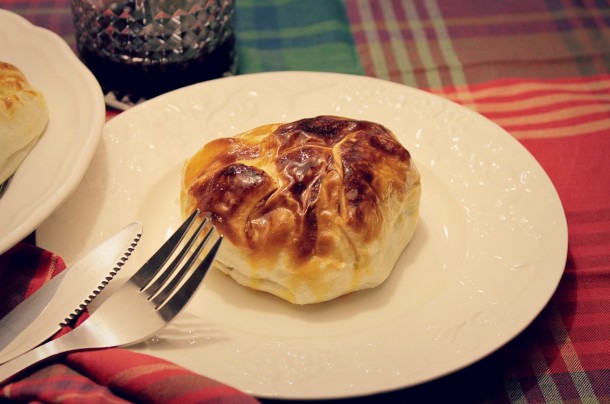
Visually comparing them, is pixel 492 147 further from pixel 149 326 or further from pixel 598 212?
pixel 149 326

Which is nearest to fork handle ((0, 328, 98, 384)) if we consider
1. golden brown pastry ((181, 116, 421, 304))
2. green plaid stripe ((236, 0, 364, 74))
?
golden brown pastry ((181, 116, 421, 304))

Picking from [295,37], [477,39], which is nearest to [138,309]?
[295,37]

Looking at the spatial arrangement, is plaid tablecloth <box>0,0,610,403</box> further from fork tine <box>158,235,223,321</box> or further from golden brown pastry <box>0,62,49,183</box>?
golden brown pastry <box>0,62,49,183</box>

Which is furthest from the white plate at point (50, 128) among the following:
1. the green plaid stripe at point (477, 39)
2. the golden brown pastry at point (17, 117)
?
the green plaid stripe at point (477, 39)

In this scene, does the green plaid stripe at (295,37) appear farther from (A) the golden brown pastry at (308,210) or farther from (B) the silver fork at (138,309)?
(B) the silver fork at (138,309)

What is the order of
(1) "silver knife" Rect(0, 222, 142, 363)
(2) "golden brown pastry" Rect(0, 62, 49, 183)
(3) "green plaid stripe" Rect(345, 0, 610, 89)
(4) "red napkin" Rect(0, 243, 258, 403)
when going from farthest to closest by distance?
(3) "green plaid stripe" Rect(345, 0, 610, 89) → (2) "golden brown pastry" Rect(0, 62, 49, 183) → (1) "silver knife" Rect(0, 222, 142, 363) → (4) "red napkin" Rect(0, 243, 258, 403)

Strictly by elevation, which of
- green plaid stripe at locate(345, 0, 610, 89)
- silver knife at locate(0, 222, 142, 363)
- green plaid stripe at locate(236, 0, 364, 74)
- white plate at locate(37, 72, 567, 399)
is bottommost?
green plaid stripe at locate(345, 0, 610, 89)

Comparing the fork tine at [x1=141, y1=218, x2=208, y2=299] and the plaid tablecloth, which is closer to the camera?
the fork tine at [x1=141, y1=218, x2=208, y2=299]
